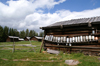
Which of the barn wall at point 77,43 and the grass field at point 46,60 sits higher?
the barn wall at point 77,43

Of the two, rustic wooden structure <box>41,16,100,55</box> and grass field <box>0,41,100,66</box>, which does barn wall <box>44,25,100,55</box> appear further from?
grass field <box>0,41,100,66</box>

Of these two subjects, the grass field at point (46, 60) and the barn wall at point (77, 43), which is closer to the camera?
the grass field at point (46, 60)

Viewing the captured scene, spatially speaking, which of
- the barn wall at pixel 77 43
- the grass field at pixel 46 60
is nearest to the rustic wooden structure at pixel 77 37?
the barn wall at pixel 77 43

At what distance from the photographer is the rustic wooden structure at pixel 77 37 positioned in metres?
7.43

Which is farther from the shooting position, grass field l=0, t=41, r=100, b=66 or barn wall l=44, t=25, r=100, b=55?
barn wall l=44, t=25, r=100, b=55

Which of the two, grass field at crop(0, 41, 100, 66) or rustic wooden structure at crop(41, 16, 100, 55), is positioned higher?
rustic wooden structure at crop(41, 16, 100, 55)

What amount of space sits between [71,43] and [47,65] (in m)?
4.02

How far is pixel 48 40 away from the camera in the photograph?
372 inches

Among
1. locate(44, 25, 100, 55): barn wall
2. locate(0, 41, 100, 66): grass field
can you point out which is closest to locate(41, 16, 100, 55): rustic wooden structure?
locate(44, 25, 100, 55): barn wall

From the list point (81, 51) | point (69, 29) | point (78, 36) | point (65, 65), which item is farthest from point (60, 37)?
point (65, 65)

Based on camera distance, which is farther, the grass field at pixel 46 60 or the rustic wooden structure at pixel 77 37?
the rustic wooden structure at pixel 77 37

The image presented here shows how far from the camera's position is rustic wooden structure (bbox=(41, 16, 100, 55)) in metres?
7.43

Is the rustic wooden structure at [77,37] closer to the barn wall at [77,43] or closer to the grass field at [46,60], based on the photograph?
the barn wall at [77,43]

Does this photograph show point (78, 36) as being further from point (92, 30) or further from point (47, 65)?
point (47, 65)
